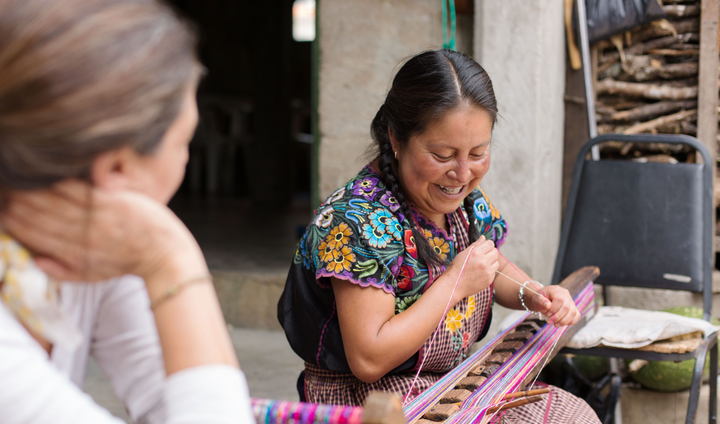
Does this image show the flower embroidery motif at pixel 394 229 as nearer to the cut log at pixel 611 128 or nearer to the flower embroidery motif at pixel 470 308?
the flower embroidery motif at pixel 470 308

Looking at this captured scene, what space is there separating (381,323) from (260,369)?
2.03 m

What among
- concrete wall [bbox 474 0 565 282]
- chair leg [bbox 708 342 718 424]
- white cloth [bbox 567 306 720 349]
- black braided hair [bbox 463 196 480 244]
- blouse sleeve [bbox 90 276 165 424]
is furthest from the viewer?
concrete wall [bbox 474 0 565 282]

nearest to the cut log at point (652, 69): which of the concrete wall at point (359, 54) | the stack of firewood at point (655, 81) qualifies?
the stack of firewood at point (655, 81)

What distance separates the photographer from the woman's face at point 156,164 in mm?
743

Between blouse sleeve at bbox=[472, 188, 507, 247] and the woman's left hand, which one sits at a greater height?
blouse sleeve at bbox=[472, 188, 507, 247]

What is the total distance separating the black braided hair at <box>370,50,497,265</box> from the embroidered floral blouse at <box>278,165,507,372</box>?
35 millimetres

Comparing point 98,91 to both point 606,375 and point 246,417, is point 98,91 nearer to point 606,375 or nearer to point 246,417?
point 246,417

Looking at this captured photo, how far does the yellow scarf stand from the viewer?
29.4 inches

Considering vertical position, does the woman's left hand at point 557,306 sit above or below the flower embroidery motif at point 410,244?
below

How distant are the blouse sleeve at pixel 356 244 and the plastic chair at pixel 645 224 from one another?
1.19 meters

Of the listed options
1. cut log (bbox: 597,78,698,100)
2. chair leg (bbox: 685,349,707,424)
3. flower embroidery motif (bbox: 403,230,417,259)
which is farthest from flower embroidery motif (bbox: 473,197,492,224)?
cut log (bbox: 597,78,698,100)

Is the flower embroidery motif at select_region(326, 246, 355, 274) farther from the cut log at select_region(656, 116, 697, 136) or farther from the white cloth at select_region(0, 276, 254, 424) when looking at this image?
the cut log at select_region(656, 116, 697, 136)

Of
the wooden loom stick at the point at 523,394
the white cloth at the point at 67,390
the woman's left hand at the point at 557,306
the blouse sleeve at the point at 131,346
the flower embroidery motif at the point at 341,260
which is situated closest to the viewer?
the white cloth at the point at 67,390

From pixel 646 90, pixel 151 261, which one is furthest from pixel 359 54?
pixel 151 261
